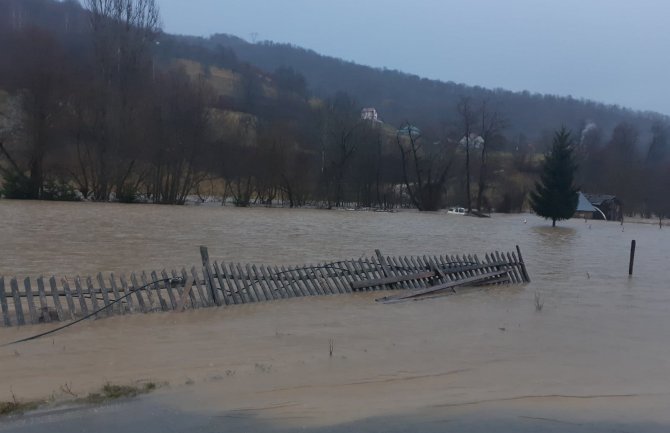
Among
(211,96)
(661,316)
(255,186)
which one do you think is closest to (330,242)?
(661,316)

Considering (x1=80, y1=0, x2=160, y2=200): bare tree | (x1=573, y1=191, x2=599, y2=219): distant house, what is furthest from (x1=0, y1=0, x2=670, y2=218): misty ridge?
(x1=573, y1=191, x2=599, y2=219): distant house

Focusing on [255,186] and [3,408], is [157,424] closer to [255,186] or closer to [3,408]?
[3,408]

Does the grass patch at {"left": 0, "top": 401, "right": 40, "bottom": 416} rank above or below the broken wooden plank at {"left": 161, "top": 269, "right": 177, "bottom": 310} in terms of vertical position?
below

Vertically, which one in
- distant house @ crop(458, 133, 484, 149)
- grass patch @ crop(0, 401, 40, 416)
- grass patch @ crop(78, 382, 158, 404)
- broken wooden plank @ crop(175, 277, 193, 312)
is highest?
distant house @ crop(458, 133, 484, 149)

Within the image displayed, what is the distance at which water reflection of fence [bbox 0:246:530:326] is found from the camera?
9.77 m

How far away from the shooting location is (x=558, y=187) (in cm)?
5731

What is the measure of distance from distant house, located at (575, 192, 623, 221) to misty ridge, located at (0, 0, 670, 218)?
8.05 m

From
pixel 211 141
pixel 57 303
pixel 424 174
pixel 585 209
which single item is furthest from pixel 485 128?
pixel 57 303

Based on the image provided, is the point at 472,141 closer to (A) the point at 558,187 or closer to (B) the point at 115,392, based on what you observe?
(A) the point at 558,187

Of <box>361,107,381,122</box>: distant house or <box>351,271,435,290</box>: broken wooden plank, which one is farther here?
<box>361,107,381,122</box>: distant house

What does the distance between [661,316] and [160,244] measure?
1670 cm

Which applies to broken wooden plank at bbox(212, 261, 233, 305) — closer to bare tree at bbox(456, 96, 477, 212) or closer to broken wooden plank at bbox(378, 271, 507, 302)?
broken wooden plank at bbox(378, 271, 507, 302)

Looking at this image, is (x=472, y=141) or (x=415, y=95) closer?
(x=472, y=141)

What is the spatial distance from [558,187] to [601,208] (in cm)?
3291
